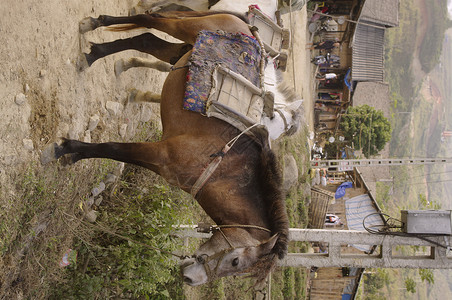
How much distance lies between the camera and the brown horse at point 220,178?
3279 millimetres

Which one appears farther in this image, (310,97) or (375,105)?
(375,105)

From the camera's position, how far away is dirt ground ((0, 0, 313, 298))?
3594mm

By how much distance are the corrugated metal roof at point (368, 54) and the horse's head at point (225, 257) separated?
59.3ft

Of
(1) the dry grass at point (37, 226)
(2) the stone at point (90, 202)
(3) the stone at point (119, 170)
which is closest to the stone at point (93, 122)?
(1) the dry grass at point (37, 226)

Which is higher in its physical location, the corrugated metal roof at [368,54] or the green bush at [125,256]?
the corrugated metal roof at [368,54]

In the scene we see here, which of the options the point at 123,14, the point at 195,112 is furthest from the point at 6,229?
the point at 123,14

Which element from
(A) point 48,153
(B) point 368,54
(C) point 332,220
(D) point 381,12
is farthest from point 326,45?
(A) point 48,153

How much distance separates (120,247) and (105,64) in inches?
102

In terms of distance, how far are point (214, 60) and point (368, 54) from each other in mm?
18575

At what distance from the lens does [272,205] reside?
3648mm

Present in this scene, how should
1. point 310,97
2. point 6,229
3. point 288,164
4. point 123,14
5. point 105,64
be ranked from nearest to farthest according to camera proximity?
point 6,229
point 105,64
point 123,14
point 288,164
point 310,97

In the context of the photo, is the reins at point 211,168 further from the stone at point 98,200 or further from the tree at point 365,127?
the tree at point 365,127

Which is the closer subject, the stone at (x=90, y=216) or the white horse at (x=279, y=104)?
the white horse at (x=279, y=104)

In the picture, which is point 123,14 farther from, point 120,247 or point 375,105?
point 375,105
